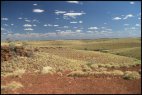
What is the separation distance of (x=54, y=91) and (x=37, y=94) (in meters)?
1.31

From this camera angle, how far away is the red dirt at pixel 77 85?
60.8 ft

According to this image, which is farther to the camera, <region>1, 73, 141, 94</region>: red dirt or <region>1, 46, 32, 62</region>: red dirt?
<region>1, 46, 32, 62</region>: red dirt

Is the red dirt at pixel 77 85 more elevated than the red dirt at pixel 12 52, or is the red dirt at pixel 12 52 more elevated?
the red dirt at pixel 77 85

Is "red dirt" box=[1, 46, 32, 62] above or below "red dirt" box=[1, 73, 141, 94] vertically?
below

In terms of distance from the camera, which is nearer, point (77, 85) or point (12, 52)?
point (77, 85)

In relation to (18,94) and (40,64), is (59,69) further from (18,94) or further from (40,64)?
(18,94)

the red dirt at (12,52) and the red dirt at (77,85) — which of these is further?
the red dirt at (12,52)

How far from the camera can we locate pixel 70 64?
34.9 meters

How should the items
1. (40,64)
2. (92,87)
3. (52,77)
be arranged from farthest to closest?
(40,64)
(52,77)
(92,87)

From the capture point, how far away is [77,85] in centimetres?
2055

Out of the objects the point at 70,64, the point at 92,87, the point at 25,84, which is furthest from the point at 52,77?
the point at 70,64

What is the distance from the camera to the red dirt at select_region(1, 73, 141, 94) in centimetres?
1853

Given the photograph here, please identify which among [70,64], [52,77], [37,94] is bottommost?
[70,64]

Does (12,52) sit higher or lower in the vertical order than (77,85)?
lower
